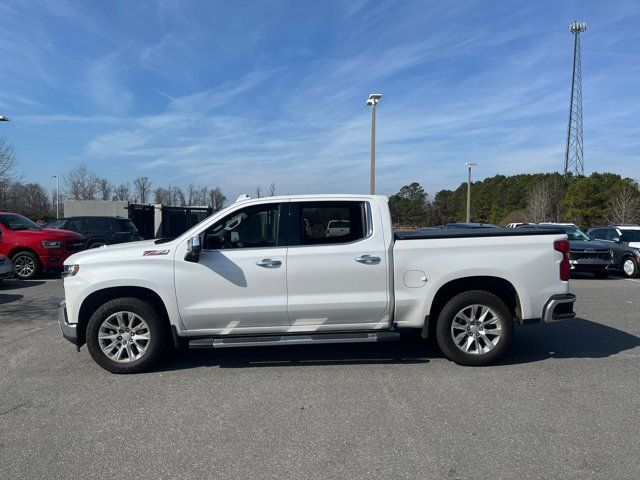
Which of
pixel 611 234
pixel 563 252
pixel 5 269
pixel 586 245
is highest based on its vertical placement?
pixel 563 252

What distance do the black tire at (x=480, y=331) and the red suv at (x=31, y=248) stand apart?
11.3 metres

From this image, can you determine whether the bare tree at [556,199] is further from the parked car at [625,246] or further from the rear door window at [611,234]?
the parked car at [625,246]

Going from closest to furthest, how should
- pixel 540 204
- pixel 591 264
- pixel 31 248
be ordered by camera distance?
pixel 31 248 < pixel 591 264 < pixel 540 204

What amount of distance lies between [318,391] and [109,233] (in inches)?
569

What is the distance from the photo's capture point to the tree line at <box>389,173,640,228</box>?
37.5m

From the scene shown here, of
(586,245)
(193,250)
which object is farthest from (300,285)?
(586,245)

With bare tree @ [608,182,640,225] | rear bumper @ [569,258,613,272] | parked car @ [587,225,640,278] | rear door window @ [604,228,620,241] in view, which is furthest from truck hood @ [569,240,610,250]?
bare tree @ [608,182,640,225]

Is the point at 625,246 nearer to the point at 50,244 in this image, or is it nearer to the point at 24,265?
the point at 50,244

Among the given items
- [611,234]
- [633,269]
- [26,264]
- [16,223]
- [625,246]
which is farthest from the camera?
[611,234]

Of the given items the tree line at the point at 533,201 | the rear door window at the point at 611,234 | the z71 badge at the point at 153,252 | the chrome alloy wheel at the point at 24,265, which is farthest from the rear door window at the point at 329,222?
the tree line at the point at 533,201

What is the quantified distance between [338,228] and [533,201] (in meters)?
43.3

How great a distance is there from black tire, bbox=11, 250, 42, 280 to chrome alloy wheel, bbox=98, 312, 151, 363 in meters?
9.33

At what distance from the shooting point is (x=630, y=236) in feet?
50.2

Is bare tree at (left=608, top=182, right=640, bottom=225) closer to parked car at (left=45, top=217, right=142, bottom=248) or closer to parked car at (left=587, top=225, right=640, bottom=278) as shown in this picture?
parked car at (left=587, top=225, right=640, bottom=278)
